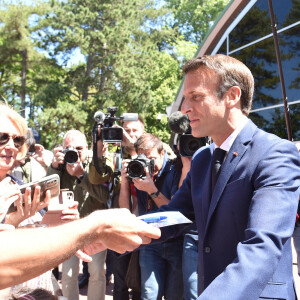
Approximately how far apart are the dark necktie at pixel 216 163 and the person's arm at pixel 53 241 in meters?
0.53

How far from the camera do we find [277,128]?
10688 millimetres

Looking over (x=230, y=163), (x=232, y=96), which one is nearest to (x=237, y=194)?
(x=230, y=163)

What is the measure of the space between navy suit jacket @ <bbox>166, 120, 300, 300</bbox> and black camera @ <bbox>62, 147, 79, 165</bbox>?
233 centimetres

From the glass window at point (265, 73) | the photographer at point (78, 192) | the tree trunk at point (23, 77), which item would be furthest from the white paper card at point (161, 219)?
the tree trunk at point (23, 77)

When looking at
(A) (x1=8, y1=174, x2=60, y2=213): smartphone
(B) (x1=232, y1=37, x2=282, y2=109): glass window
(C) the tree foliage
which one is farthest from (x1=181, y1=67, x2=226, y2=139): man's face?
(C) the tree foliage

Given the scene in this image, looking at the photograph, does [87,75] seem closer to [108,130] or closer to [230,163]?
[108,130]

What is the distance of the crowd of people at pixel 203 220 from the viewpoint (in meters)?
1.61

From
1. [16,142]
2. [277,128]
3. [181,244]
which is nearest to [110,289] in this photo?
[181,244]

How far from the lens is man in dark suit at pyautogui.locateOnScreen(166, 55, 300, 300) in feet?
5.45

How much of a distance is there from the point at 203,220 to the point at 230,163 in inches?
13.0

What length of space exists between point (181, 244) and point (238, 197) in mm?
2021

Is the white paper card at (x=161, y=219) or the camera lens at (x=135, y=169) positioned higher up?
the camera lens at (x=135, y=169)

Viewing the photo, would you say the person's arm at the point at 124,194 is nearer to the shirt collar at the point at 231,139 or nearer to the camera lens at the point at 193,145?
the camera lens at the point at 193,145

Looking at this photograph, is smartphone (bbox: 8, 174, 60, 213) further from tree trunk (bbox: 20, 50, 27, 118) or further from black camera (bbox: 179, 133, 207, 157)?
tree trunk (bbox: 20, 50, 27, 118)
